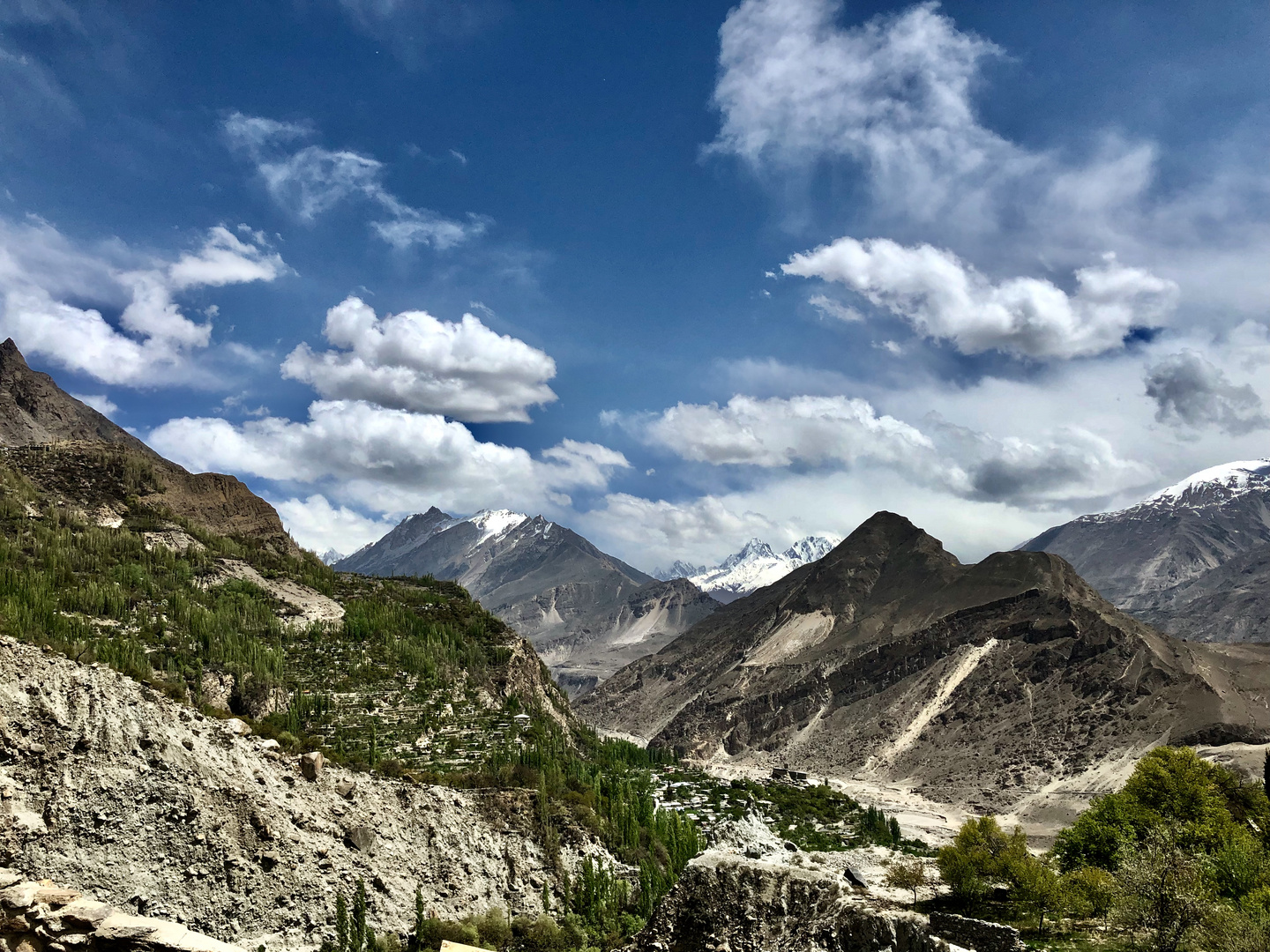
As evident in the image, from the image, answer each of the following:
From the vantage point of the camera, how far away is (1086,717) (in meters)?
160

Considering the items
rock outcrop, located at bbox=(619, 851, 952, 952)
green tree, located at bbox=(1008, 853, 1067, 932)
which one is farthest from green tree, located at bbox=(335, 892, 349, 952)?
green tree, located at bbox=(1008, 853, 1067, 932)

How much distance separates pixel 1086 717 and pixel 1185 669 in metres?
27.5

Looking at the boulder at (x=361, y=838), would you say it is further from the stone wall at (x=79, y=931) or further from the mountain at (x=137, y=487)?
the mountain at (x=137, y=487)

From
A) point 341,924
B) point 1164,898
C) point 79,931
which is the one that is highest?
point 79,931

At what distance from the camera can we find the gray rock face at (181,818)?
34.7 meters

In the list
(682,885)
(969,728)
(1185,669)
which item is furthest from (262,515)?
(1185,669)

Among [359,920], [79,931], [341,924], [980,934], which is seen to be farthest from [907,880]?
[79,931]

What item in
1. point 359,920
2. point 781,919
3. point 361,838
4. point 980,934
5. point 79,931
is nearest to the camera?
point 79,931

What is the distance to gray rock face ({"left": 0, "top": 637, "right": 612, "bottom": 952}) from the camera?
1366 inches

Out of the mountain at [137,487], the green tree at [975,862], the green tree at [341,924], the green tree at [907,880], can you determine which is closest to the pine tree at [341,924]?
the green tree at [341,924]

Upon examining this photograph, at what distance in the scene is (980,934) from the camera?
93.5ft

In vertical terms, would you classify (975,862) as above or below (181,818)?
below

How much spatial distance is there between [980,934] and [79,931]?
29.6 m

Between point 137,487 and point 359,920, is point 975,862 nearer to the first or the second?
point 359,920
